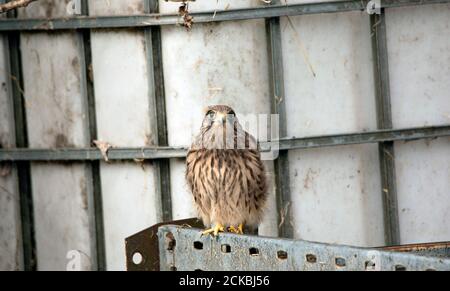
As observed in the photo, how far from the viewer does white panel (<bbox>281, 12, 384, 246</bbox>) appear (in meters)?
7.63

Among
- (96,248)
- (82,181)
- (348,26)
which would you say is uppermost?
(348,26)

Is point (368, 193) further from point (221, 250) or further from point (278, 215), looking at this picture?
point (221, 250)

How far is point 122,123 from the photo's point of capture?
7.81m

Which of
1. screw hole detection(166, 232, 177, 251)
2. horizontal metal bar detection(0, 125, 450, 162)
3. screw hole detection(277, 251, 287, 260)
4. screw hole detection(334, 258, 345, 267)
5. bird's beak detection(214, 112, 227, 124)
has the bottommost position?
screw hole detection(334, 258, 345, 267)

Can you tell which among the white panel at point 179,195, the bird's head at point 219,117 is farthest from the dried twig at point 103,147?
the bird's head at point 219,117

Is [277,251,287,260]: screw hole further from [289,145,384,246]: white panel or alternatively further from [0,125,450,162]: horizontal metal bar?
[289,145,384,246]: white panel

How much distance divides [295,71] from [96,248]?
2.14 metres

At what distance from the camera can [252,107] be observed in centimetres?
770

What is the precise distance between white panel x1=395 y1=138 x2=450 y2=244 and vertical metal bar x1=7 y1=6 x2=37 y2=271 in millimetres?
3014

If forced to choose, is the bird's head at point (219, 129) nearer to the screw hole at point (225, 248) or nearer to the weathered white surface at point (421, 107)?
the screw hole at point (225, 248)

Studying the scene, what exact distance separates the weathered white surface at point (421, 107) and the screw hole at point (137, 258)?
304 centimetres

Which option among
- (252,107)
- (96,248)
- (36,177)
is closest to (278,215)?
(252,107)

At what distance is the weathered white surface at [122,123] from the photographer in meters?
7.73

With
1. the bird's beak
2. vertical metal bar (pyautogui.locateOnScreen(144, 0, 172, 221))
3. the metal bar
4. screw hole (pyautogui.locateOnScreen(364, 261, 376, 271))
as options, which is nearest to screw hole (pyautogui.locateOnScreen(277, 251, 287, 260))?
screw hole (pyautogui.locateOnScreen(364, 261, 376, 271))
